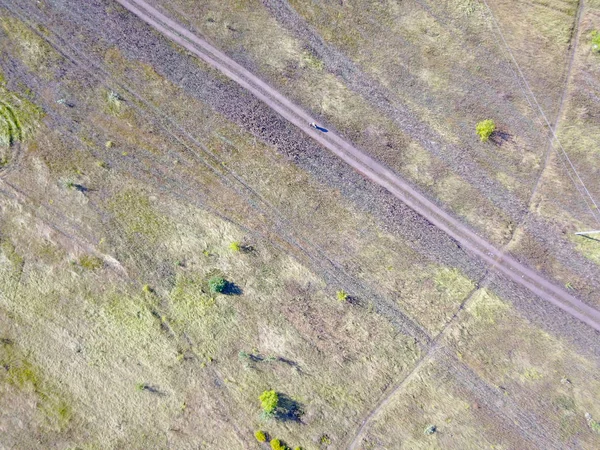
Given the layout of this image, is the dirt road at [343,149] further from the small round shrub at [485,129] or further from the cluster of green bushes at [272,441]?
the cluster of green bushes at [272,441]

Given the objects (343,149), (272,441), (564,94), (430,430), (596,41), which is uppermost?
A: (596,41)

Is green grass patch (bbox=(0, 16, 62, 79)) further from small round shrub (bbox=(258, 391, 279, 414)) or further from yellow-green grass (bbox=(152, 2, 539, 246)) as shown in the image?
small round shrub (bbox=(258, 391, 279, 414))

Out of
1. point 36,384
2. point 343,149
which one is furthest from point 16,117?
point 343,149

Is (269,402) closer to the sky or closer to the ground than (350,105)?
closer to the ground

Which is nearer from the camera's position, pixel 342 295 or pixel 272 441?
pixel 272 441

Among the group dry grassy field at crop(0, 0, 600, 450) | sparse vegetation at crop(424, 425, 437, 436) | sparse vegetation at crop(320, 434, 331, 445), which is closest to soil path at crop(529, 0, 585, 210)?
dry grassy field at crop(0, 0, 600, 450)

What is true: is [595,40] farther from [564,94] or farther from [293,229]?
[293,229]
